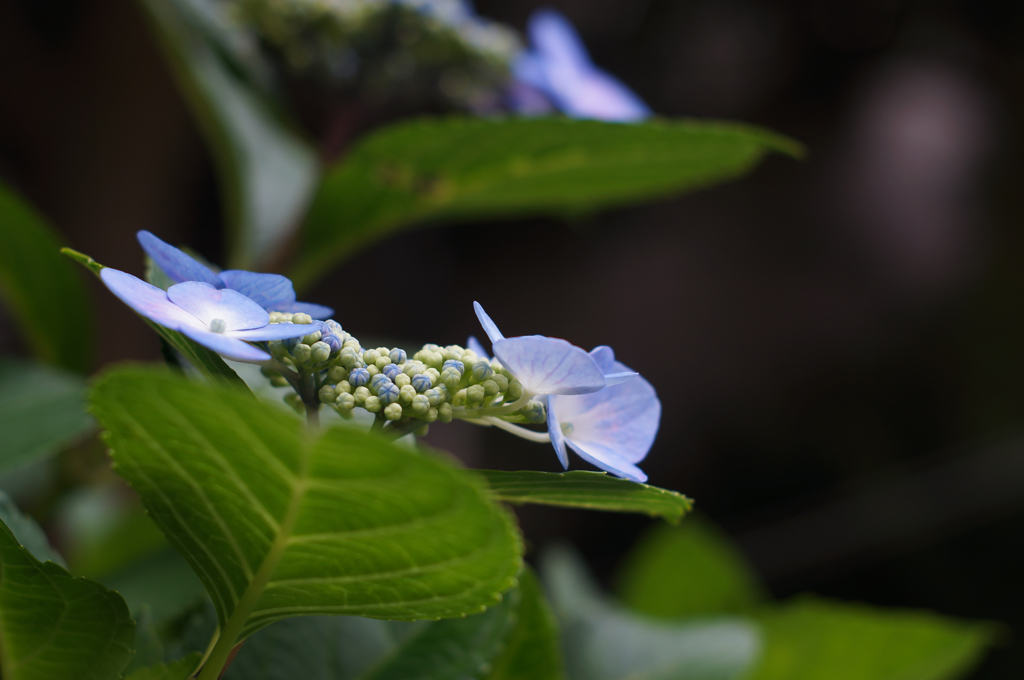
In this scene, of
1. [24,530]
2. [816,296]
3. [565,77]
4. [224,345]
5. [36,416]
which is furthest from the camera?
[816,296]

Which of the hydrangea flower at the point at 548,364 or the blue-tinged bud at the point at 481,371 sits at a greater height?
the hydrangea flower at the point at 548,364

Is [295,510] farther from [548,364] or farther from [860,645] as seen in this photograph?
[860,645]

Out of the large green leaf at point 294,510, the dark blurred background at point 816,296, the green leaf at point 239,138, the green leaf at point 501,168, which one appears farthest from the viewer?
the dark blurred background at point 816,296

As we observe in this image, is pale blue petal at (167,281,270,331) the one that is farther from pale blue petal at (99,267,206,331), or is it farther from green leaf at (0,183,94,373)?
green leaf at (0,183,94,373)

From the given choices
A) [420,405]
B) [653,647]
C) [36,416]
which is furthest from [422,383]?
[653,647]

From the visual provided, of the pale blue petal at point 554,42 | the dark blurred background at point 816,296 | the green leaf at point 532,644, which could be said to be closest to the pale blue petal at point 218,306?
the green leaf at point 532,644

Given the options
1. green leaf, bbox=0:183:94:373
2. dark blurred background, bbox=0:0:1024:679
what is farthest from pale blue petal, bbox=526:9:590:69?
dark blurred background, bbox=0:0:1024:679

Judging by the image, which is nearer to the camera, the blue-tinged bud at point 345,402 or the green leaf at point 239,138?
the blue-tinged bud at point 345,402

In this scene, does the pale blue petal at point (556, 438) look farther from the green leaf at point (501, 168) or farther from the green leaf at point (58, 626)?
the green leaf at point (501, 168)
